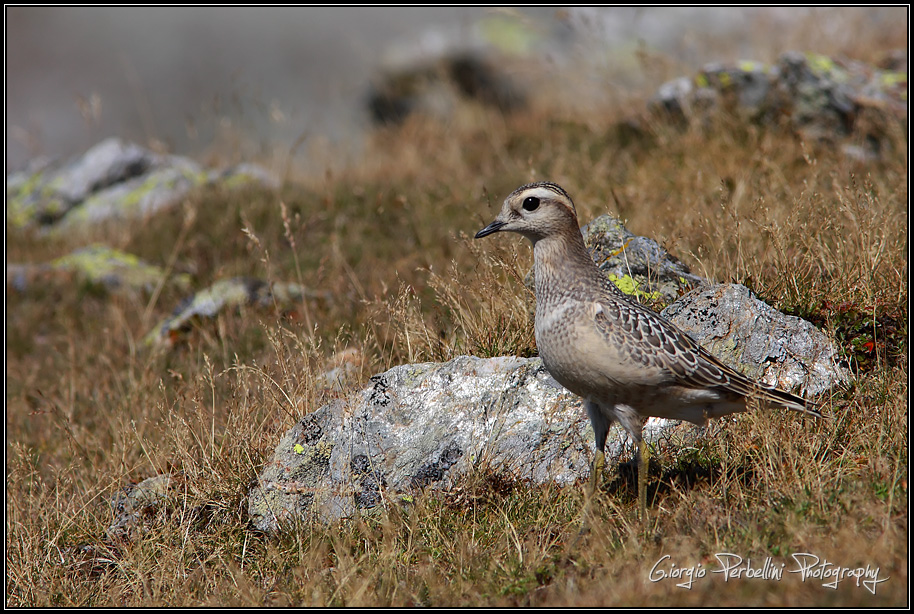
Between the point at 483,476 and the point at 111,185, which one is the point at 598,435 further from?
the point at 111,185

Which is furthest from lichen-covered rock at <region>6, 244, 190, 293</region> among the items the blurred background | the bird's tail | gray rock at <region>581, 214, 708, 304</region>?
the bird's tail

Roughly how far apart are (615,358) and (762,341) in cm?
153

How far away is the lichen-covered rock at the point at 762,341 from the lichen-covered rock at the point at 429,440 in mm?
626

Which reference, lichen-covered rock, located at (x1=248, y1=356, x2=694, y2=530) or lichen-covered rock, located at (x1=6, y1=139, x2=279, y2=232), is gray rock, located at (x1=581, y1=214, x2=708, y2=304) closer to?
lichen-covered rock, located at (x1=248, y1=356, x2=694, y2=530)

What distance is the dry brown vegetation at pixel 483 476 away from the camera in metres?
4.00

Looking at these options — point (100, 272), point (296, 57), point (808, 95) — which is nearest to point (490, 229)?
point (808, 95)

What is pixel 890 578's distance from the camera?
3.34 meters

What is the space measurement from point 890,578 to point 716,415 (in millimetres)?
1329

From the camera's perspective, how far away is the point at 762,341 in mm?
5078

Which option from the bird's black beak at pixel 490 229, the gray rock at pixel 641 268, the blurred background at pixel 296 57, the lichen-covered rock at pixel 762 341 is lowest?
the lichen-covered rock at pixel 762 341

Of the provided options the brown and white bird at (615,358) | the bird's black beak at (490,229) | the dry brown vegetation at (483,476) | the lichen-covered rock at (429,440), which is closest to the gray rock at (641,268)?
the dry brown vegetation at (483,476)

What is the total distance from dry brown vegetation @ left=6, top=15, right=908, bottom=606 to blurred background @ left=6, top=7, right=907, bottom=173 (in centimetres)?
330

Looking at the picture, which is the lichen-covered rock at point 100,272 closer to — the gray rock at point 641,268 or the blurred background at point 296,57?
the blurred background at point 296,57

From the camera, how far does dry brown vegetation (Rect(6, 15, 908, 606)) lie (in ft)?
13.1
